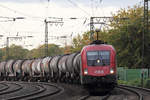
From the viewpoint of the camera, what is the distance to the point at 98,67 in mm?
19938

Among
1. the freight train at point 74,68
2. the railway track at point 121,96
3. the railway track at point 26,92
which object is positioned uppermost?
the freight train at point 74,68

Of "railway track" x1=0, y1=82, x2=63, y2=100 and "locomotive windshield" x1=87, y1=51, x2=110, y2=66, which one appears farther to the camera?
"locomotive windshield" x1=87, y1=51, x2=110, y2=66

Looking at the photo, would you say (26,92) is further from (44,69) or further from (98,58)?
(44,69)

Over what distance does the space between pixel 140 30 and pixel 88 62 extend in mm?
30259

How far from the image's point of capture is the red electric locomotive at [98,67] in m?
19.7

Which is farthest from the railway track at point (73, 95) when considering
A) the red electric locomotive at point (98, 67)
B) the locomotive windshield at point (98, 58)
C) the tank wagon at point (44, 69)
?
the tank wagon at point (44, 69)

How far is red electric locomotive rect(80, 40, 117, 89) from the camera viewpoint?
19734mm

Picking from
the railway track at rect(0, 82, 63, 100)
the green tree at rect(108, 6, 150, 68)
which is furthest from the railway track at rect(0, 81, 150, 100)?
the green tree at rect(108, 6, 150, 68)

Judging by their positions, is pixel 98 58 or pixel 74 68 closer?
pixel 98 58

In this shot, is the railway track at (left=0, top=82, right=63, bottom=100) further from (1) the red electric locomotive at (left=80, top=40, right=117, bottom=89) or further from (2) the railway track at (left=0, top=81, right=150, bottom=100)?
(1) the red electric locomotive at (left=80, top=40, right=117, bottom=89)

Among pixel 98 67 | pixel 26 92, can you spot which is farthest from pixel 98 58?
pixel 26 92

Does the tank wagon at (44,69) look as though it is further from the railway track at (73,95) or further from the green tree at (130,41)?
the green tree at (130,41)

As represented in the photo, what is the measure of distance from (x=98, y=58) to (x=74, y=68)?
690 centimetres

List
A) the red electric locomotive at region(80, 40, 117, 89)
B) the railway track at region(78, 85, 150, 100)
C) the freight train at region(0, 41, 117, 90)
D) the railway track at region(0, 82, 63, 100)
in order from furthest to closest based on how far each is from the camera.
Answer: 1. the freight train at region(0, 41, 117, 90)
2. the red electric locomotive at region(80, 40, 117, 89)
3. the railway track at region(0, 82, 63, 100)
4. the railway track at region(78, 85, 150, 100)
